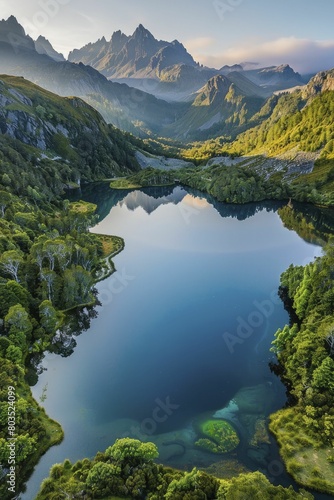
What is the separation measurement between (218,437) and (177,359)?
→ 16784 millimetres

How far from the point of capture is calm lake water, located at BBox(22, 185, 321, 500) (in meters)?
42.8

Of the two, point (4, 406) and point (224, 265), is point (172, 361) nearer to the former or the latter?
point (4, 406)

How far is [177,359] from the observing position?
190 ft

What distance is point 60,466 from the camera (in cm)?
3750

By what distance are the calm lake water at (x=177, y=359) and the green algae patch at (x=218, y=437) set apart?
34.5 inches

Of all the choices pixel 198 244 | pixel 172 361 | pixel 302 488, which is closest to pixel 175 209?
pixel 198 244

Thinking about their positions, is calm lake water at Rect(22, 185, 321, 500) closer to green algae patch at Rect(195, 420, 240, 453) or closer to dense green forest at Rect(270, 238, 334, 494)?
green algae patch at Rect(195, 420, 240, 453)

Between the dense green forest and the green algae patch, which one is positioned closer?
the dense green forest

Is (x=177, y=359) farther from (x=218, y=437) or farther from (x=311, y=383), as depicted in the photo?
(x=311, y=383)

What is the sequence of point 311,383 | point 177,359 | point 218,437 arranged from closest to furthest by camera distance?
point 218,437
point 311,383
point 177,359

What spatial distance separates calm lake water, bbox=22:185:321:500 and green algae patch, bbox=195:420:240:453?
876mm

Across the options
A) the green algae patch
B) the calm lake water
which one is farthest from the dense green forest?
the green algae patch

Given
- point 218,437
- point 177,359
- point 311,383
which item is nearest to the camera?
point 218,437

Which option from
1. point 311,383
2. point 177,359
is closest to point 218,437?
point 311,383
